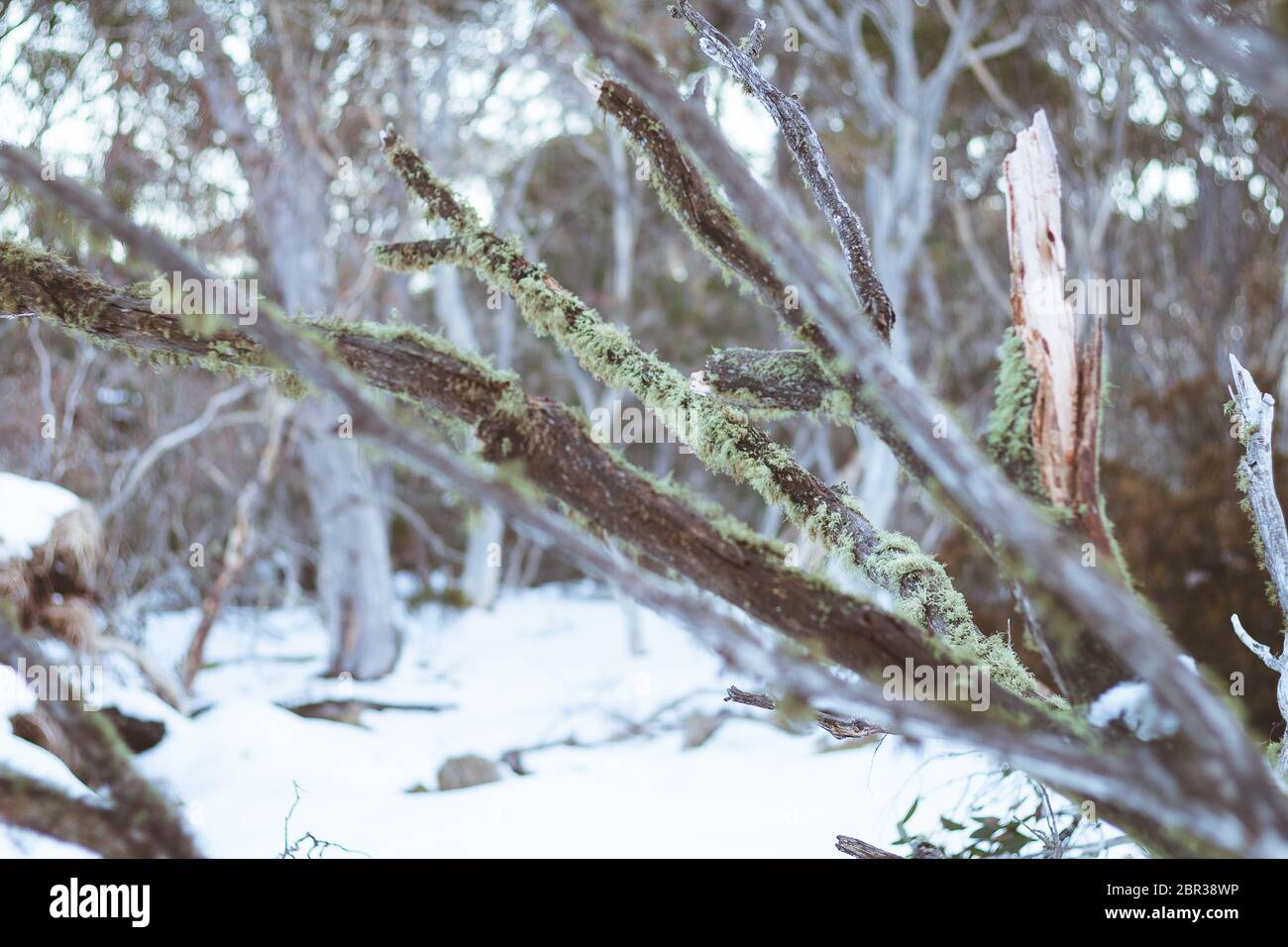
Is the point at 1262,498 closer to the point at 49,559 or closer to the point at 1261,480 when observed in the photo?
the point at 1261,480

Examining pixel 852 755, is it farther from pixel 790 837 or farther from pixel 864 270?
pixel 864 270

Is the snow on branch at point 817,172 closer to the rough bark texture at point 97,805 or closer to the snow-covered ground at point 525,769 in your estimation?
the snow-covered ground at point 525,769

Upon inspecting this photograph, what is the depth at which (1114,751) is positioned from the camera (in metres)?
1.68

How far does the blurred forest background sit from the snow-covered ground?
4.50 ft

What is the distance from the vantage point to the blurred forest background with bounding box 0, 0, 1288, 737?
852 centimetres

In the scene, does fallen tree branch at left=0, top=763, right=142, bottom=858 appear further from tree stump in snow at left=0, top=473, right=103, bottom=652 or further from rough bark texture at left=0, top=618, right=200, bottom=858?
tree stump in snow at left=0, top=473, right=103, bottom=652

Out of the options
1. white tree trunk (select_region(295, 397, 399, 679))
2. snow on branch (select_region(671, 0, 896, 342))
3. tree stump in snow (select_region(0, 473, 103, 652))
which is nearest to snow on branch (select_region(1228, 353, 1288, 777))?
snow on branch (select_region(671, 0, 896, 342))

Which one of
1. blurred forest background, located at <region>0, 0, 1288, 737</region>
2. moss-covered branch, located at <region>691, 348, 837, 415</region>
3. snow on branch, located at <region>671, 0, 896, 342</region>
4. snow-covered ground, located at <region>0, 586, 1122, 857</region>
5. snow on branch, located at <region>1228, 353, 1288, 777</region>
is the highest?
blurred forest background, located at <region>0, 0, 1288, 737</region>

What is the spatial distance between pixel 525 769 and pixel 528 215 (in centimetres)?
1010

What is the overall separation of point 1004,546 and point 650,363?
0.83m

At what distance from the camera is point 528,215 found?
14875mm
